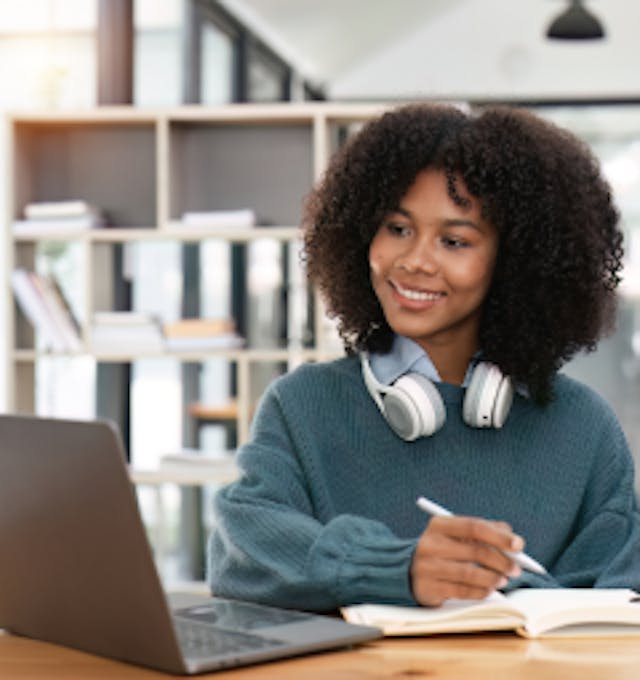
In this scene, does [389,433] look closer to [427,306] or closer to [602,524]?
[427,306]

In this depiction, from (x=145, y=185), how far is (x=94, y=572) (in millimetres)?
3979

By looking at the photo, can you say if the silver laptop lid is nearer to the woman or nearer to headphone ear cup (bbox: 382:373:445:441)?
the woman

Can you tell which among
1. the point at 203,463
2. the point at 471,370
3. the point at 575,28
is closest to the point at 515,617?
the point at 471,370

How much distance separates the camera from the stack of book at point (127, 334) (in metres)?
4.89

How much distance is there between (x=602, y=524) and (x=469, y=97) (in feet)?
→ 29.4

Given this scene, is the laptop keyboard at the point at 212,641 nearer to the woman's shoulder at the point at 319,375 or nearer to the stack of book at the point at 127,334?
the woman's shoulder at the point at 319,375

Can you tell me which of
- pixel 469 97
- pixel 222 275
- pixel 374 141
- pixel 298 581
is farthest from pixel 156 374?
pixel 469 97

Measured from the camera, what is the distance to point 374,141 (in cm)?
189

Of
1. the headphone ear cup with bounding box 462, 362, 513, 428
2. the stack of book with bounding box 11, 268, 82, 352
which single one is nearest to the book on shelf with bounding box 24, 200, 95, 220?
the stack of book with bounding box 11, 268, 82, 352

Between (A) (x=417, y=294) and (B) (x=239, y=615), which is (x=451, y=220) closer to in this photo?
(A) (x=417, y=294)

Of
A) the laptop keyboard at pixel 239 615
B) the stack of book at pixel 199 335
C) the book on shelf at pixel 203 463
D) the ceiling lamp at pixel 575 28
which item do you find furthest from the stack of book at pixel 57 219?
the ceiling lamp at pixel 575 28

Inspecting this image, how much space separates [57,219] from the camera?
16.2ft

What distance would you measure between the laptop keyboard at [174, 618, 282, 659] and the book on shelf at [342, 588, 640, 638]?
152mm

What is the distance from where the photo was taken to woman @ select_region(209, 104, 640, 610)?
177 cm
